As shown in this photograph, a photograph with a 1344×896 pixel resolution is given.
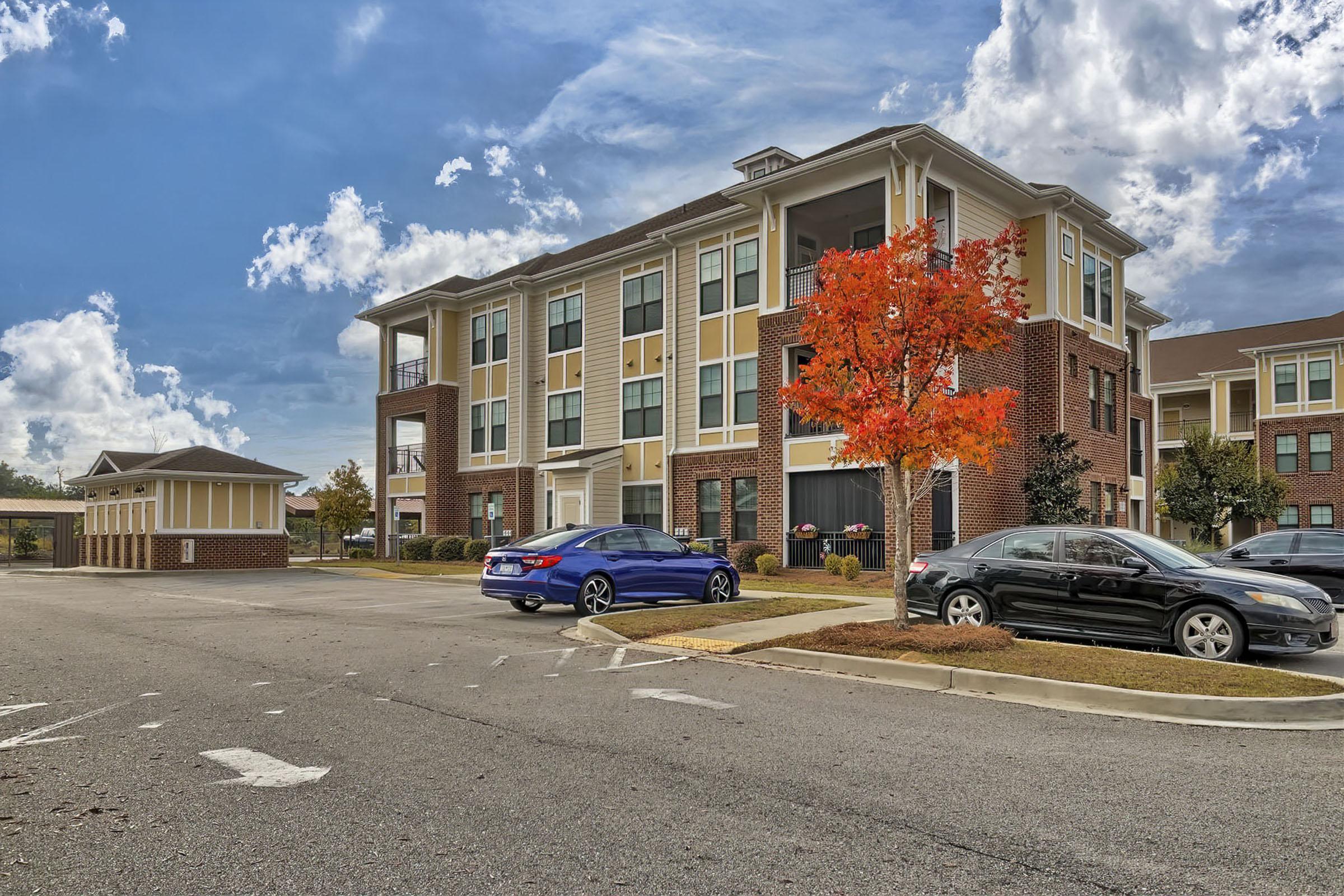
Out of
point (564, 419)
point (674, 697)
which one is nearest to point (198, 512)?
point (564, 419)

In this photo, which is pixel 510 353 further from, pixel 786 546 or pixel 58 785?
pixel 58 785

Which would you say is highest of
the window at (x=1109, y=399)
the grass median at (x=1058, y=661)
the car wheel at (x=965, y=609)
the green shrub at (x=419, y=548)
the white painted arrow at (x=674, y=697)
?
the window at (x=1109, y=399)

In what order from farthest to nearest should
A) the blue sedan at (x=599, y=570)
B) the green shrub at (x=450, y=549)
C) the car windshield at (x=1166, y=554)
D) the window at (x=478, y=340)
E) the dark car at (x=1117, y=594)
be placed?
1. the window at (x=478, y=340)
2. the green shrub at (x=450, y=549)
3. the blue sedan at (x=599, y=570)
4. the car windshield at (x=1166, y=554)
5. the dark car at (x=1117, y=594)

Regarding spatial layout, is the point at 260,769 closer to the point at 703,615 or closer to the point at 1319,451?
the point at 703,615

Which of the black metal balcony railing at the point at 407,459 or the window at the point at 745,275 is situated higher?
the window at the point at 745,275

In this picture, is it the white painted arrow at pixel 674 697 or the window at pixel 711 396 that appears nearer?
the white painted arrow at pixel 674 697

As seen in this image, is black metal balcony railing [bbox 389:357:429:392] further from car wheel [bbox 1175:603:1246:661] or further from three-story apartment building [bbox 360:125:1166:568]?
car wheel [bbox 1175:603:1246:661]

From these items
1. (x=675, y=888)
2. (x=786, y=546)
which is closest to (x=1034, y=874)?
(x=675, y=888)

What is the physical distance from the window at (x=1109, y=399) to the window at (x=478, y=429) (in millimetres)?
21026

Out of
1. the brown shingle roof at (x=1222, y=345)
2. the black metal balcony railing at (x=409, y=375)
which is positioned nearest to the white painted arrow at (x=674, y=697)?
the black metal balcony railing at (x=409, y=375)

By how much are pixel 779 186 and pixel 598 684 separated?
19207 mm

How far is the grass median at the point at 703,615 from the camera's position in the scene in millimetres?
13094

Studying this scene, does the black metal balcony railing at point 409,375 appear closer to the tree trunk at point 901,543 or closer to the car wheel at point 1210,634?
the tree trunk at point 901,543

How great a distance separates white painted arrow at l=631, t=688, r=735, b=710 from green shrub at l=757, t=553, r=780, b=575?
15469 mm
